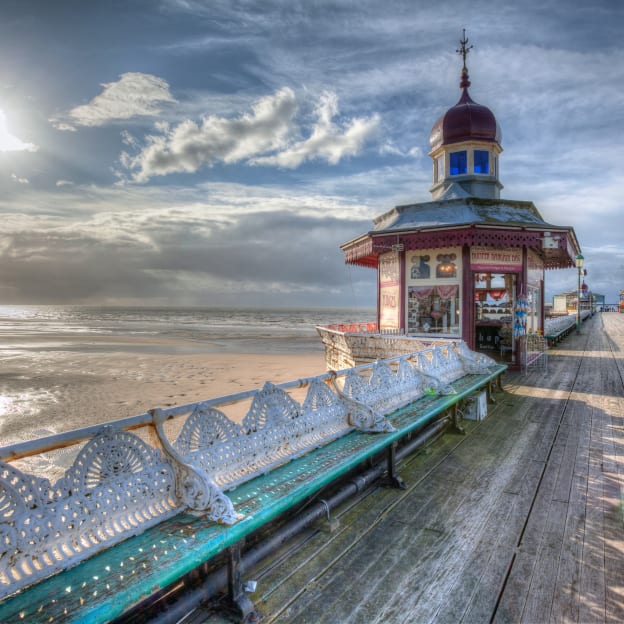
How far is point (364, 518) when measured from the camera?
12.6ft

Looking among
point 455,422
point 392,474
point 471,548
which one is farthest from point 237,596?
point 455,422

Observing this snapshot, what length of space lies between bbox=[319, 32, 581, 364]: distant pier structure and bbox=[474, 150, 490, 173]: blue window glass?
0.13ft

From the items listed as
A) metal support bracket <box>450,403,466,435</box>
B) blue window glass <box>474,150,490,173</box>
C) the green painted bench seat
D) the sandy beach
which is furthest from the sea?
the green painted bench seat

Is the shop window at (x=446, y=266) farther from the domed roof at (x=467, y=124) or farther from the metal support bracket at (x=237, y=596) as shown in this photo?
the metal support bracket at (x=237, y=596)

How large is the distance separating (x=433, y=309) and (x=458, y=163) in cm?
727

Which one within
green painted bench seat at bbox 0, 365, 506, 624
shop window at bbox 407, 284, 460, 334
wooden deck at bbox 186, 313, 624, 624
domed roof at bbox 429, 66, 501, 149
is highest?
domed roof at bbox 429, 66, 501, 149

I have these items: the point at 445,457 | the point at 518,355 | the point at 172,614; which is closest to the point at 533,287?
the point at 518,355

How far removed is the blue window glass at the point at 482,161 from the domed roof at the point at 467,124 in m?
0.55

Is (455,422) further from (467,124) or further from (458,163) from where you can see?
(467,124)

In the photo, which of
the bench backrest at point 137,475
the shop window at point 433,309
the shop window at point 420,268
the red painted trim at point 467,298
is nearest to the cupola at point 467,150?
the shop window at point 420,268

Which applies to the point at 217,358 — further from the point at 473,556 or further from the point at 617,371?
the point at 473,556

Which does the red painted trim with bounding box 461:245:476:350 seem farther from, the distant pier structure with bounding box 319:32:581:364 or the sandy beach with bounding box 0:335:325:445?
the sandy beach with bounding box 0:335:325:445

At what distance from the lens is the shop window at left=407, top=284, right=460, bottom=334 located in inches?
Result: 539

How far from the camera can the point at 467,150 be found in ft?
56.1
